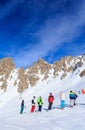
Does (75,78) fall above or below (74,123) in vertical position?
above

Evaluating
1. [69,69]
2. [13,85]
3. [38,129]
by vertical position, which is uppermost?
[69,69]

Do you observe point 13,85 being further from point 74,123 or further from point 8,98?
point 74,123

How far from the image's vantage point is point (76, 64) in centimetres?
18988

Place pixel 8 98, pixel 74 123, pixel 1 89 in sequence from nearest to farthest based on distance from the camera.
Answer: pixel 74 123, pixel 8 98, pixel 1 89

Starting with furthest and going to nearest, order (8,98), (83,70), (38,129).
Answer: (8,98) → (83,70) → (38,129)

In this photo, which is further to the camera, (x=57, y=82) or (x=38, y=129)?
(x=57, y=82)

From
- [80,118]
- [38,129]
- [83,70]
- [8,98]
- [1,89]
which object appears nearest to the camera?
[38,129]

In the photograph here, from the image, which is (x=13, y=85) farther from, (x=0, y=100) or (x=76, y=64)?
(x=76, y=64)

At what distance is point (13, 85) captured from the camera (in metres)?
198

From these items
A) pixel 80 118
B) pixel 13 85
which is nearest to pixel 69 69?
pixel 13 85

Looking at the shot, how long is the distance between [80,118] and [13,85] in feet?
576

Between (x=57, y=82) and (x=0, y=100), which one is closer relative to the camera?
(x=0, y=100)

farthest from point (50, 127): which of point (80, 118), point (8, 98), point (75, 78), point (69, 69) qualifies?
point (69, 69)

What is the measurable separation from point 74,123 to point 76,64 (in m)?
169
